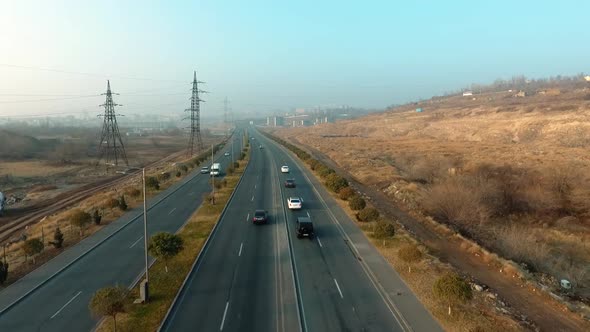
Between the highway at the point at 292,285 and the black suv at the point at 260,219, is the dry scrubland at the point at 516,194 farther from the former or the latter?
the black suv at the point at 260,219

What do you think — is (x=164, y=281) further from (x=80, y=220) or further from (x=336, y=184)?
(x=336, y=184)

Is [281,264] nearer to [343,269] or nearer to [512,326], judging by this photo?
[343,269]

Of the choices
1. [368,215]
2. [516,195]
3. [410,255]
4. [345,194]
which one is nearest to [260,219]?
[368,215]

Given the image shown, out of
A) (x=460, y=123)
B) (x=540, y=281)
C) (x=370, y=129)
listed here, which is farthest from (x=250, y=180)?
(x=370, y=129)

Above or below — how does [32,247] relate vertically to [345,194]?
below

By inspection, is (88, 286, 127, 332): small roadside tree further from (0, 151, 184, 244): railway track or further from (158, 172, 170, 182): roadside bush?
(158, 172, 170, 182): roadside bush

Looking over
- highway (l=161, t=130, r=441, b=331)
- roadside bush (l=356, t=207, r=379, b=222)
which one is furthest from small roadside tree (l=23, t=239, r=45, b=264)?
roadside bush (l=356, t=207, r=379, b=222)
